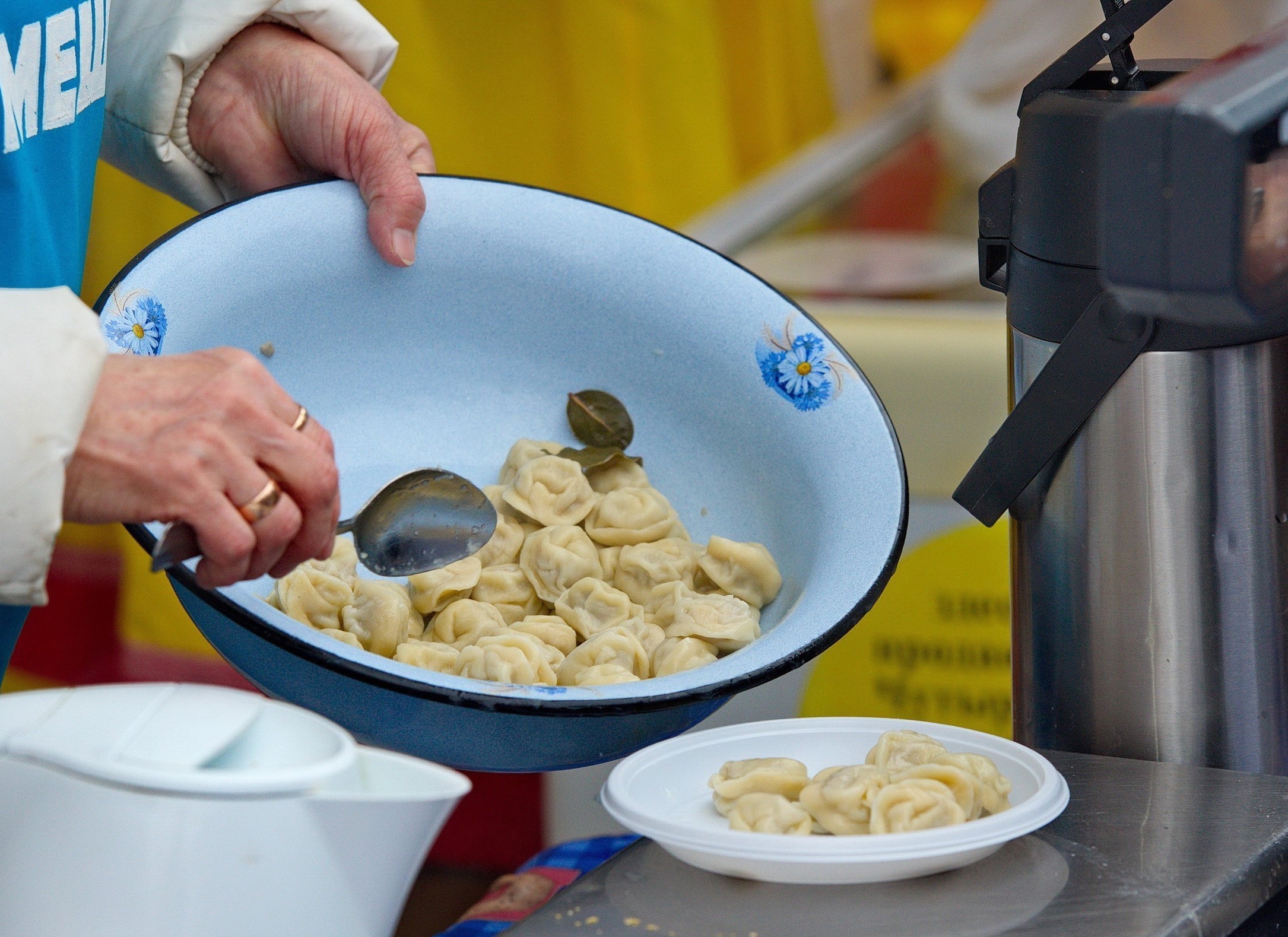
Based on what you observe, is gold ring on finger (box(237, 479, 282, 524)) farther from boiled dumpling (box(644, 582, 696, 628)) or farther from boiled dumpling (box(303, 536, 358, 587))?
boiled dumpling (box(644, 582, 696, 628))

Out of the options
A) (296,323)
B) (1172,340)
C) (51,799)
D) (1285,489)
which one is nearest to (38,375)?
(51,799)

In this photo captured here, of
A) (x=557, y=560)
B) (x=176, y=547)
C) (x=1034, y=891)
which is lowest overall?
(x=1034, y=891)

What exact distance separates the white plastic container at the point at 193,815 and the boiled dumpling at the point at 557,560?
0.49m

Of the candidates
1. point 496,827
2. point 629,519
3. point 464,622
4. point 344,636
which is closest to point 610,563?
point 629,519

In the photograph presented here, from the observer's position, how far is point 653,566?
1051 mm

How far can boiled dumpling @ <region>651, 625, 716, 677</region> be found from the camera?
91 cm

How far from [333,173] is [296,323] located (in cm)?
19

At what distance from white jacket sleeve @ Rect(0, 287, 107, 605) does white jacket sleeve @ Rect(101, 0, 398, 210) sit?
59 cm

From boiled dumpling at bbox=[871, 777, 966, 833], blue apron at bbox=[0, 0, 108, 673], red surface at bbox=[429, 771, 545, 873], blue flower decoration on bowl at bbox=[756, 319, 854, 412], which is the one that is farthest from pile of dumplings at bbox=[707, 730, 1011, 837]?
red surface at bbox=[429, 771, 545, 873]

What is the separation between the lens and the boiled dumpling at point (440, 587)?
100cm

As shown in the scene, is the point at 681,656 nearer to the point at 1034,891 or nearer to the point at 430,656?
the point at 430,656

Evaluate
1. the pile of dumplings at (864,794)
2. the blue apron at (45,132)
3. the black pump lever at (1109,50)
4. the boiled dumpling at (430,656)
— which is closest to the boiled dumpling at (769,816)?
the pile of dumplings at (864,794)

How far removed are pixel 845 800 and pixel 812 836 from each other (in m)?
0.04

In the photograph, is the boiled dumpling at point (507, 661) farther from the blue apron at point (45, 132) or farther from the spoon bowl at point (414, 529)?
the blue apron at point (45, 132)
